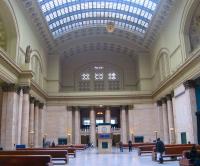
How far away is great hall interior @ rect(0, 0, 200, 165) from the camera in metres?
23.4

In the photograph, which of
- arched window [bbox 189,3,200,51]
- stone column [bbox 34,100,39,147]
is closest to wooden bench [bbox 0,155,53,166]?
arched window [bbox 189,3,200,51]

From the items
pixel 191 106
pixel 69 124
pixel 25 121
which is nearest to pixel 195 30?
pixel 191 106

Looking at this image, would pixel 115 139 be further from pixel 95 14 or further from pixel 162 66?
pixel 95 14

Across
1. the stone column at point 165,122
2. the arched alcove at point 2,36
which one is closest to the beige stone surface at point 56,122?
the stone column at point 165,122

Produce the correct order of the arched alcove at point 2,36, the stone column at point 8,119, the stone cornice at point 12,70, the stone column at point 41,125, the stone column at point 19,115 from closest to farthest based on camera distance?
1. the stone cornice at point 12,70
2. the stone column at point 8,119
3. the stone column at point 19,115
4. the arched alcove at point 2,36
5. the stone column at point 41,125

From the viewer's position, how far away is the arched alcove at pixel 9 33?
2323 centimetres

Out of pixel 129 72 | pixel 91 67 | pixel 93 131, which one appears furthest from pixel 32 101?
pixel 129 72

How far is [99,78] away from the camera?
4300 centimetres

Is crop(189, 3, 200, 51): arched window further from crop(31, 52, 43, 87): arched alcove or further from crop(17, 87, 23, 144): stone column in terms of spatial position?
crop(31, 52, 43, 87): arched alcove

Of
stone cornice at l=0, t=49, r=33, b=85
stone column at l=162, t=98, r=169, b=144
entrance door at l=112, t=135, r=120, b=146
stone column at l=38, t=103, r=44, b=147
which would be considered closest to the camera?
stone cornice at l=0, t=49, r=33, b=85

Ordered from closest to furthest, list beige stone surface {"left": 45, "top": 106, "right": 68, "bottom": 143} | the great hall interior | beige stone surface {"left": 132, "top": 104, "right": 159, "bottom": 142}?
the great hall interior, beige stone surface {"left": 45, "top": 106, "right": 68, "bottom": 143}, beige stone surface {"left": 132, "top": 104, "right": 159, "bottom": 142}

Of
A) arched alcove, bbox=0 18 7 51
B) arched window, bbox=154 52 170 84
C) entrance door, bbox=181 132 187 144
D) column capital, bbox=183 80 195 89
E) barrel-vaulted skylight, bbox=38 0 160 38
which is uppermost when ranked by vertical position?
barrel-vaulted skylight, bbox=38 0 160 38

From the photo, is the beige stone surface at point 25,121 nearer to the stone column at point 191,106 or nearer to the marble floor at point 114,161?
the marble floor at point 114,161

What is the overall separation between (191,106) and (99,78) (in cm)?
Answer: 2179
